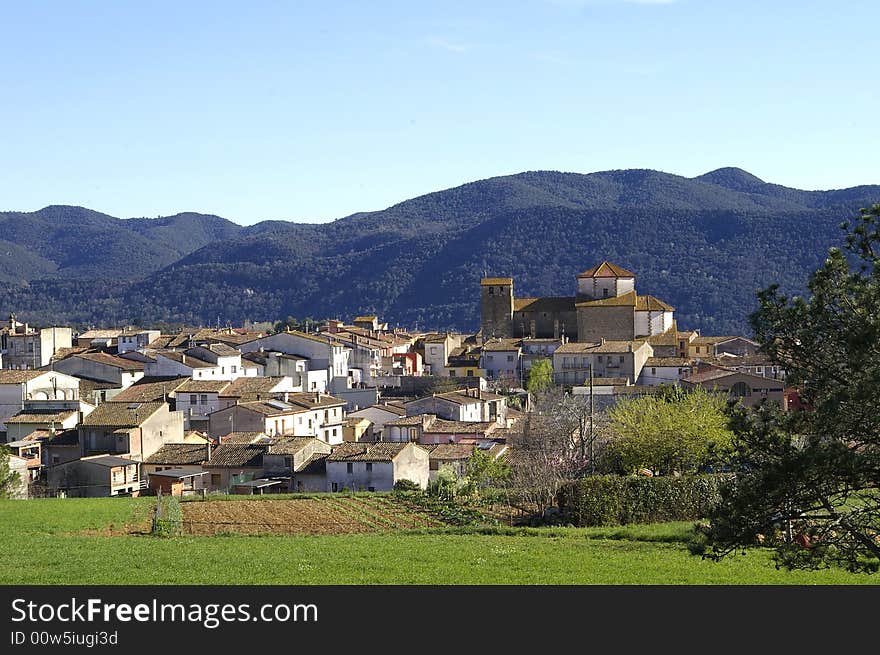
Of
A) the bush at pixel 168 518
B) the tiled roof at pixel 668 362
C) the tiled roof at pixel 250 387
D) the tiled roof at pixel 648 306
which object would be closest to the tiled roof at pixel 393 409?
the tiled roof at pixel 250 387

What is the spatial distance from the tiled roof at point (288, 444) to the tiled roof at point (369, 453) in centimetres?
153

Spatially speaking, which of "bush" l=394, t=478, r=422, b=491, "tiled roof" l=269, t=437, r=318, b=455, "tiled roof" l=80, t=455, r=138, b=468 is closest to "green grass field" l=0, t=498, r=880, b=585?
"bush" l=394, t=478, r=422, b=491

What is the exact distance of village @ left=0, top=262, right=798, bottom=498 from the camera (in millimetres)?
47188

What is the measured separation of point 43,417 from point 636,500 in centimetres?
3138

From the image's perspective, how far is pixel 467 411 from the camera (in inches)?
2474

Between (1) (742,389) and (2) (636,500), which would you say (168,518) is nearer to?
(2) (636,500)

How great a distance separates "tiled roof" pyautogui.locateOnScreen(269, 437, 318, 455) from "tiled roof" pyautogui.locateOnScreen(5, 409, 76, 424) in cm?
1084

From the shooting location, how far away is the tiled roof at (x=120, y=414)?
49250mm

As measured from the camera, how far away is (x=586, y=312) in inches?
3836

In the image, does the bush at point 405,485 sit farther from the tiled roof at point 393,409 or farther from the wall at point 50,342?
the wall at point 50,342

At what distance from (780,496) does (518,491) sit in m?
24.6

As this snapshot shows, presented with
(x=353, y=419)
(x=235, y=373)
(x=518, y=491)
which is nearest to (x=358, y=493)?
(x=518, y=491)

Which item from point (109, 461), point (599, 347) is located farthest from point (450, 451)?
point (599, 347)

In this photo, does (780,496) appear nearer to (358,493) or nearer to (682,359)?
(358,493)
